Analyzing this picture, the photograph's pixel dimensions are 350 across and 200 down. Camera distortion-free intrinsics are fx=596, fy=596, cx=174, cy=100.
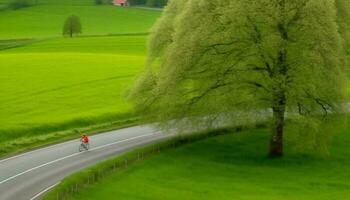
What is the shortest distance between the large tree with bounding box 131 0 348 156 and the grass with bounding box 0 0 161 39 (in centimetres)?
10355

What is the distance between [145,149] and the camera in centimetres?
4825

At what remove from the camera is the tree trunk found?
4528 cm

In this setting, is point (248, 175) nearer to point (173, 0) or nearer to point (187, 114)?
point (187, 114)

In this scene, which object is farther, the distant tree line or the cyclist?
the distant tree line

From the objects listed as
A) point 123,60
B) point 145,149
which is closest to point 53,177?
point 145,149

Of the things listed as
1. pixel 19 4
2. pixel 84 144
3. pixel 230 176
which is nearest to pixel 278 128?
pixel 230 176

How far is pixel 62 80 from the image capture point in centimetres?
7950

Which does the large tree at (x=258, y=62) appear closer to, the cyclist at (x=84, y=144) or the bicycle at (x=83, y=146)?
the cyclist at (x=84, y=144)

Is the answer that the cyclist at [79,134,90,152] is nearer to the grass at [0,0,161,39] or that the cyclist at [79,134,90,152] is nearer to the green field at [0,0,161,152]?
the green field at [0,0,161,152]

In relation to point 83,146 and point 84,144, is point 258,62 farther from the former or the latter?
point 83,146

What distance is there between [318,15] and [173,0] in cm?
1684

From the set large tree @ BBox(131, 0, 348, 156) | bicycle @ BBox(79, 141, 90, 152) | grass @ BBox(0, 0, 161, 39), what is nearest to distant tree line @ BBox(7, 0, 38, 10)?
grass @ BBox(0, 0, 161, 39)

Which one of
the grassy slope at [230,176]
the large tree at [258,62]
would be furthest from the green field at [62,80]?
the grassy slope at [230,176]

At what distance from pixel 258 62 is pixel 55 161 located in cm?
1748
